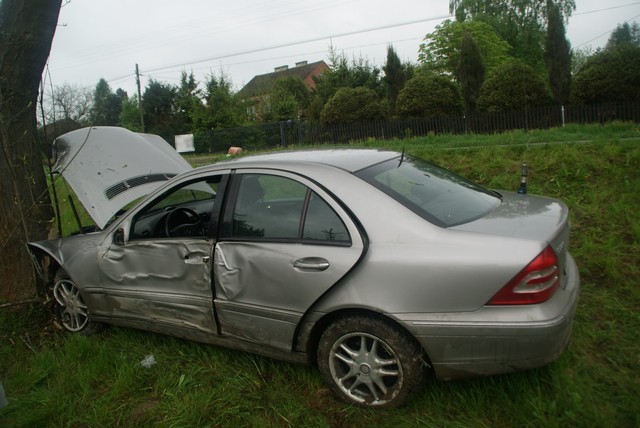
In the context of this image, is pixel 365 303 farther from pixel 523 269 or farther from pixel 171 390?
pixel 171 390

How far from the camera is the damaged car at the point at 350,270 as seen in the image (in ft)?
7.48

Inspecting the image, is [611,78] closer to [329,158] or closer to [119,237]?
[329,158]

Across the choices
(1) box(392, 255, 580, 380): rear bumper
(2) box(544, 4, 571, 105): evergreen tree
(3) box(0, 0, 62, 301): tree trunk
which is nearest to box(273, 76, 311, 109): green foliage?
(2) box(544, 4, 571, 105): evergreen tree

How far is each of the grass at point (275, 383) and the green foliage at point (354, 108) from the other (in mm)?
13248

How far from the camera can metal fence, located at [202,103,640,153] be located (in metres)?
14.2

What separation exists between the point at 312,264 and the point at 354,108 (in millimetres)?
15355

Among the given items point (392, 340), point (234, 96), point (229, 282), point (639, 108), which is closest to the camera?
point (392, 340)

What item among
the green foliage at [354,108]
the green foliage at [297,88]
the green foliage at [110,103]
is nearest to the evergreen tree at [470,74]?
the green foliage at [354,108]

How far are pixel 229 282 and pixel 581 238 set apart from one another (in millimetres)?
3608

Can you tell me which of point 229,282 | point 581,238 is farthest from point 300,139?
point 229,282

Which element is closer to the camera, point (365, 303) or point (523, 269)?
point (523, 269)

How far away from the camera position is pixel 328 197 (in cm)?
273

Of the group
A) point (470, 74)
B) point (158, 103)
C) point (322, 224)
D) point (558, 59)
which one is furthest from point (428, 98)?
point (158, 103)

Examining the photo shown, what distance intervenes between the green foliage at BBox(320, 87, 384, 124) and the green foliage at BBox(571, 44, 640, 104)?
6.58 meters
